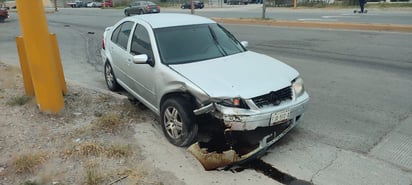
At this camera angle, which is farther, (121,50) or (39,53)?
(121,50)

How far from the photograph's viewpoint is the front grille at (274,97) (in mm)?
3693

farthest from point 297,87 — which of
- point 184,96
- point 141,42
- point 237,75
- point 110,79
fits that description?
point 110,79

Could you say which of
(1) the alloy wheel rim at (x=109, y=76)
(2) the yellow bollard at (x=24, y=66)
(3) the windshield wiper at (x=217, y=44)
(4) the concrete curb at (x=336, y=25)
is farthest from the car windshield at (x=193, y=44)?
(4) the concrete curb at (x=336, y=25)

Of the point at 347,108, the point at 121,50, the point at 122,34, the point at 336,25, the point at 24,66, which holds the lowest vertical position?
the point at 347,108

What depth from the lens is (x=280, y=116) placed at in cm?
377

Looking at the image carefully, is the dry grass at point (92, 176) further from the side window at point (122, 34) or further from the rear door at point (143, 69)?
the side window at point (122, 34)

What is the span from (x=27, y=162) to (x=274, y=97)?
2.73 m

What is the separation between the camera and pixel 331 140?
4.29 meters

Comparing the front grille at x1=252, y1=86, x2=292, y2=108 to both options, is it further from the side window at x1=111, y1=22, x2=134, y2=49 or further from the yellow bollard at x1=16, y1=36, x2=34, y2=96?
the yellow bollard at x1=16, y1=36, x2=34, y2=96

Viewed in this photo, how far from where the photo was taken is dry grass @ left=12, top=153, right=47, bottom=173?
3646 millimetres

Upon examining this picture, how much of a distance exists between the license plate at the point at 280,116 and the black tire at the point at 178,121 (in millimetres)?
863

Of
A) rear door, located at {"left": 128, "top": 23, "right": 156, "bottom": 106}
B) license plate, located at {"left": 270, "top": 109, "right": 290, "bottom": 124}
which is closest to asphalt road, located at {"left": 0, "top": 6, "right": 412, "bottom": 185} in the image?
license plate, located at {"left": 270, "top": 109, "right": 290, "bottom": 124}

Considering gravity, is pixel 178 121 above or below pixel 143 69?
below

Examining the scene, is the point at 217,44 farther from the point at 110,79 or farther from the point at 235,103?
the point at 110,79
